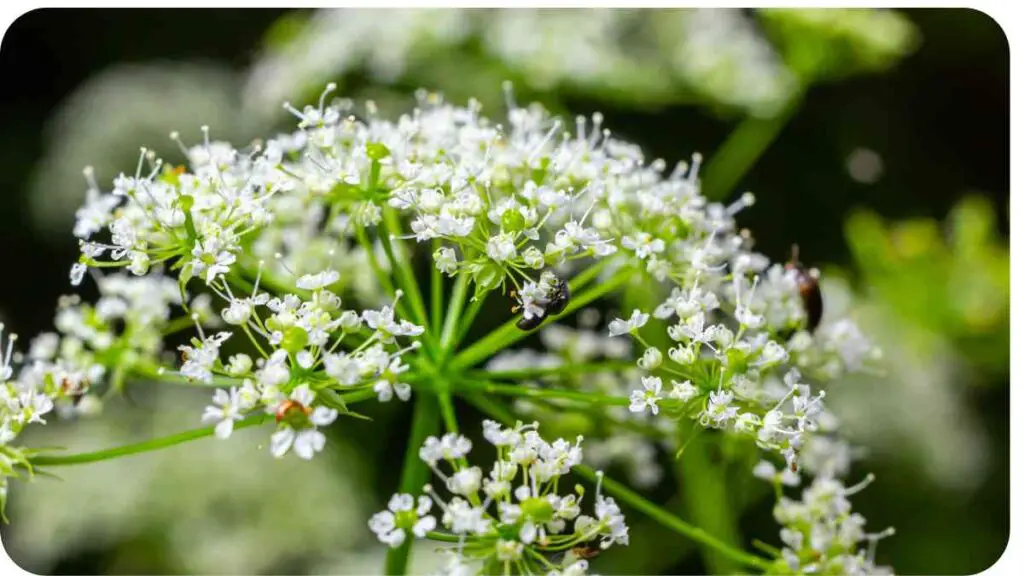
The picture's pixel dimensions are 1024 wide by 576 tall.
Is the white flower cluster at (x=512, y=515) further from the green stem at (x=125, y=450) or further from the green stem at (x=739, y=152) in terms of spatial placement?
the green stem at (x=739, y=152)

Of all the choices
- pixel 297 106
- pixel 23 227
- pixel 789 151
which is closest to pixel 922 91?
pixel 789 151

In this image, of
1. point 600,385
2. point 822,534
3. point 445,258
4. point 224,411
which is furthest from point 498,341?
point 822,534

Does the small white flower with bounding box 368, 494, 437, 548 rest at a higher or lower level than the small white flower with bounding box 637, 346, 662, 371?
lower

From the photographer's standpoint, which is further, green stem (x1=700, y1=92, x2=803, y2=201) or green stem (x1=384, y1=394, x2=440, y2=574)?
green stem (x1=700, y1=92, x2=803, y2=201)

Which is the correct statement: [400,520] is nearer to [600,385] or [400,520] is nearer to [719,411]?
[719,411]

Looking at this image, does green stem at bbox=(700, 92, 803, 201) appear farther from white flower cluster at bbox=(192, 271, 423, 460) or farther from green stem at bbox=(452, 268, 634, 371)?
white flower cluster at bbox=(192, 271, 423, 460)

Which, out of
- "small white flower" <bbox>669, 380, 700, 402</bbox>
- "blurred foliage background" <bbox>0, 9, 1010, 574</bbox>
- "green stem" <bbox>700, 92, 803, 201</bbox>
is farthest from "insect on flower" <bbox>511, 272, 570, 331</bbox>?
"green stem" <bbox>700, 92, 803, 201</bbox>
